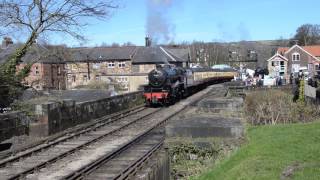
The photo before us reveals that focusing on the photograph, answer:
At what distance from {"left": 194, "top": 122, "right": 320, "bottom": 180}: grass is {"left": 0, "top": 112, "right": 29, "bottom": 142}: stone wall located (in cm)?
1033

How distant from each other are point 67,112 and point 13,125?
3.43 meters

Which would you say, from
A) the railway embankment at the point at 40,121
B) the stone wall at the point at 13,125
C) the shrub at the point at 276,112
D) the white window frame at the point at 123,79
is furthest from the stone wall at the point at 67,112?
the white window frame at the point at 123,79

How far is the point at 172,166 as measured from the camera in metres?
11.4

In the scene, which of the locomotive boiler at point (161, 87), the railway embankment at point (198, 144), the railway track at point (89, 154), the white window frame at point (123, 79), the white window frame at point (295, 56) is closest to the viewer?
the railway embankment at point (198, 144)

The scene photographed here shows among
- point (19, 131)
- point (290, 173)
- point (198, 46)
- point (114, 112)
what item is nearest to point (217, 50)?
point (198, 46)

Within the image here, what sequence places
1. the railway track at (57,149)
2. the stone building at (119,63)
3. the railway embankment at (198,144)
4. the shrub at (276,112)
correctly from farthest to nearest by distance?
the stone building at (119,63) → the shrub at (276,112) → the railway track at (57,149) → the railway embankment at (198,144)

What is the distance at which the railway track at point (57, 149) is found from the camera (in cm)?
1406

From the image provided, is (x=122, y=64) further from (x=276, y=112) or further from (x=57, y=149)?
(x=57, y=149)

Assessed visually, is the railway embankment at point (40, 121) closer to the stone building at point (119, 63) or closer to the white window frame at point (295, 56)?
the stone building at point (119, 63)

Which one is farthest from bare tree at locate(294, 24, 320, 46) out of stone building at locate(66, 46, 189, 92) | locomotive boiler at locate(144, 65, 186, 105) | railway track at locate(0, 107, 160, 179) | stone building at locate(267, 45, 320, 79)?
railway track at locate(0, 107, 160, 179)

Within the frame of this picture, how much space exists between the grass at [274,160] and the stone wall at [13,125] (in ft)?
33.9

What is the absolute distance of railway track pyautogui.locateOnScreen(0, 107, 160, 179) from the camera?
14062 mm

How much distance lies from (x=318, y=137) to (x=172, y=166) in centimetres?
446

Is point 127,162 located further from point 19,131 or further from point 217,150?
point 19,131
